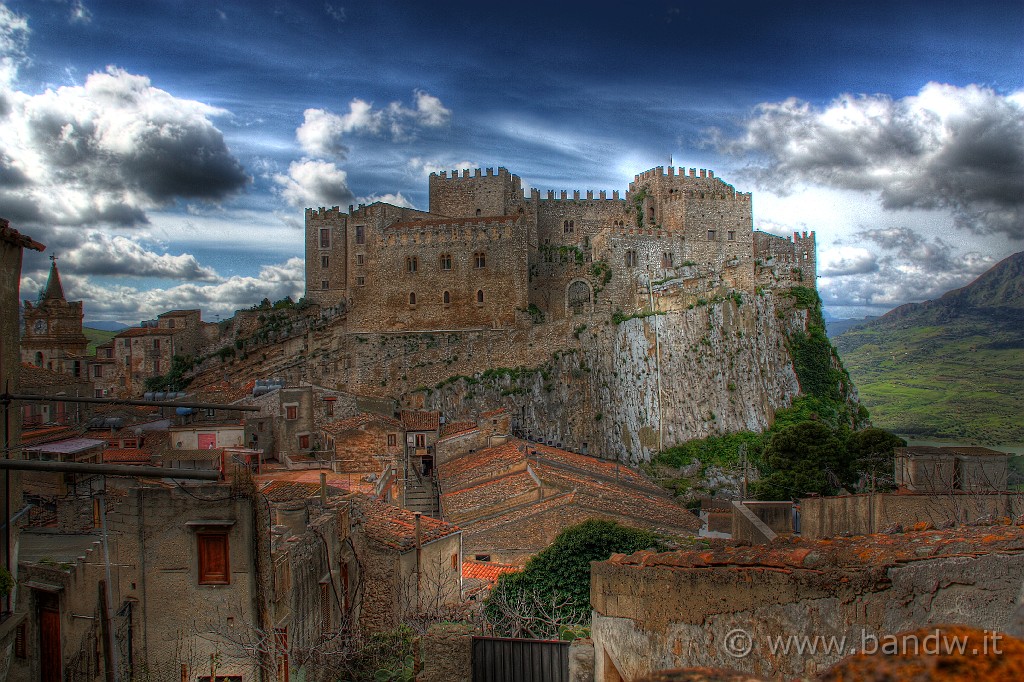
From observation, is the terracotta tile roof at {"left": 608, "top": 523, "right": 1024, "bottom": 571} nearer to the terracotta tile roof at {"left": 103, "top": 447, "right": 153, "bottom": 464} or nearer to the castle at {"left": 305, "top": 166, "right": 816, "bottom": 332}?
the terracotta tile roof at {"left": 103, "top": 447, "right": 153, "bottom": 464}

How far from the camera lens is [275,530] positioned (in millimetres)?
12945

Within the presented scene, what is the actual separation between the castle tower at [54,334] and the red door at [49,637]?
4214 centimetres

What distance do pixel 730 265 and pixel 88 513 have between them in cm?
4408

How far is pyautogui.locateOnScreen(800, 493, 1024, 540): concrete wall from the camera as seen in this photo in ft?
45.3

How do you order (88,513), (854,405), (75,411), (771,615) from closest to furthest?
(771,615) → (88,513) → (75,411) → (854,405)

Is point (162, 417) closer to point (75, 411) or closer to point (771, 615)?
point (75, 411)

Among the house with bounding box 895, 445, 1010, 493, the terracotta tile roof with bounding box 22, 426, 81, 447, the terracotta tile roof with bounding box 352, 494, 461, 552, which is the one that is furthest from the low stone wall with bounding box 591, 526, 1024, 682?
the terracotta tile roof with bounding box 22, 426, 81, 447

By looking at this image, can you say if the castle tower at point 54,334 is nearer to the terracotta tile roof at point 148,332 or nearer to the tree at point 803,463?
the terracotta tile roof at point 148,332

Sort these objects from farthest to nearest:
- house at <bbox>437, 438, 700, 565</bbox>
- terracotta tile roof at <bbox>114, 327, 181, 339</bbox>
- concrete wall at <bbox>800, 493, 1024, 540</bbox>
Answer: terracotta tile roof at <bbox>114, 327, 181, 339</bbox>, house at <bbox>437, 438, 700, 565</bbox>, concrete wall at <bbox>800, 493, 1024, 540</bbox>

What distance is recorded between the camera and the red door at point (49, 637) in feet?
37.0

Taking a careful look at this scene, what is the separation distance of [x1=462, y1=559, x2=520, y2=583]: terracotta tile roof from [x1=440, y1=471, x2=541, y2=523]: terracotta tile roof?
280 cm

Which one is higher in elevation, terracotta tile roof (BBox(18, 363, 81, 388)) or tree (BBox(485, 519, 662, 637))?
terracotta tile roof (BBox(18, 363, 81, 388))

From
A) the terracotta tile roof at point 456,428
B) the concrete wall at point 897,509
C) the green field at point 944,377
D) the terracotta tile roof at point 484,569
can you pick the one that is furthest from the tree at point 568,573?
the green field at point 944,377

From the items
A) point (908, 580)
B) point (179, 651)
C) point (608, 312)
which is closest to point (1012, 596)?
point (908, 580)
